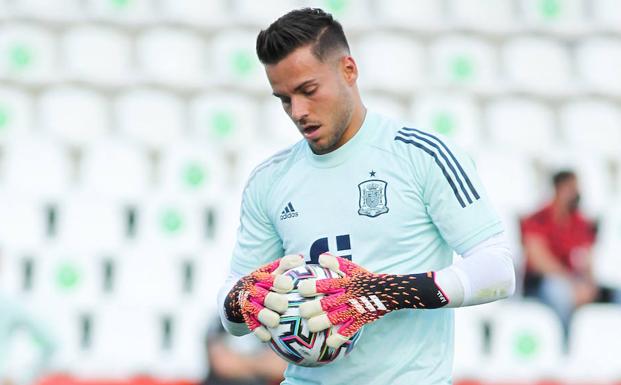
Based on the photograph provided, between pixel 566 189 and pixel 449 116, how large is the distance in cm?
104

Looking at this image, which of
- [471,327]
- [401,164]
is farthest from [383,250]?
[471,327]

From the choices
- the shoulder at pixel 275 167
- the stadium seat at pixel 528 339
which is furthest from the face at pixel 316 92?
the stadium seat at pixel 528 339

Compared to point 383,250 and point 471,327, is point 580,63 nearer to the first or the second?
point 471,327

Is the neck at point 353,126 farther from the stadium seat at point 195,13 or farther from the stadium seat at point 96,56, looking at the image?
the stadium seat at point 195,13

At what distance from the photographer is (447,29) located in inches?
306

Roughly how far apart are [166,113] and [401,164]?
4.64 meters

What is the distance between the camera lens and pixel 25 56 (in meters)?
7.34

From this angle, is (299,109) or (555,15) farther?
(555,15)

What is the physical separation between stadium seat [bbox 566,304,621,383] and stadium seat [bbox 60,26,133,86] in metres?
3.31

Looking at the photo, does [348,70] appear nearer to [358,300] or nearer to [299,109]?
[299,109]

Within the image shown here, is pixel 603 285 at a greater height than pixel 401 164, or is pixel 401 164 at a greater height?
pixel 401 164

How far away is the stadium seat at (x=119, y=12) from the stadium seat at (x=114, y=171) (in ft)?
4.03

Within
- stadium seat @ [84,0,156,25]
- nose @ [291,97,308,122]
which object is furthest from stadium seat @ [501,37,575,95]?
nose @ [291,97,308,122]

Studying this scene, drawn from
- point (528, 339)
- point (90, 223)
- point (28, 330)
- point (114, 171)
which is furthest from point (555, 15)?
point (28, 330)
